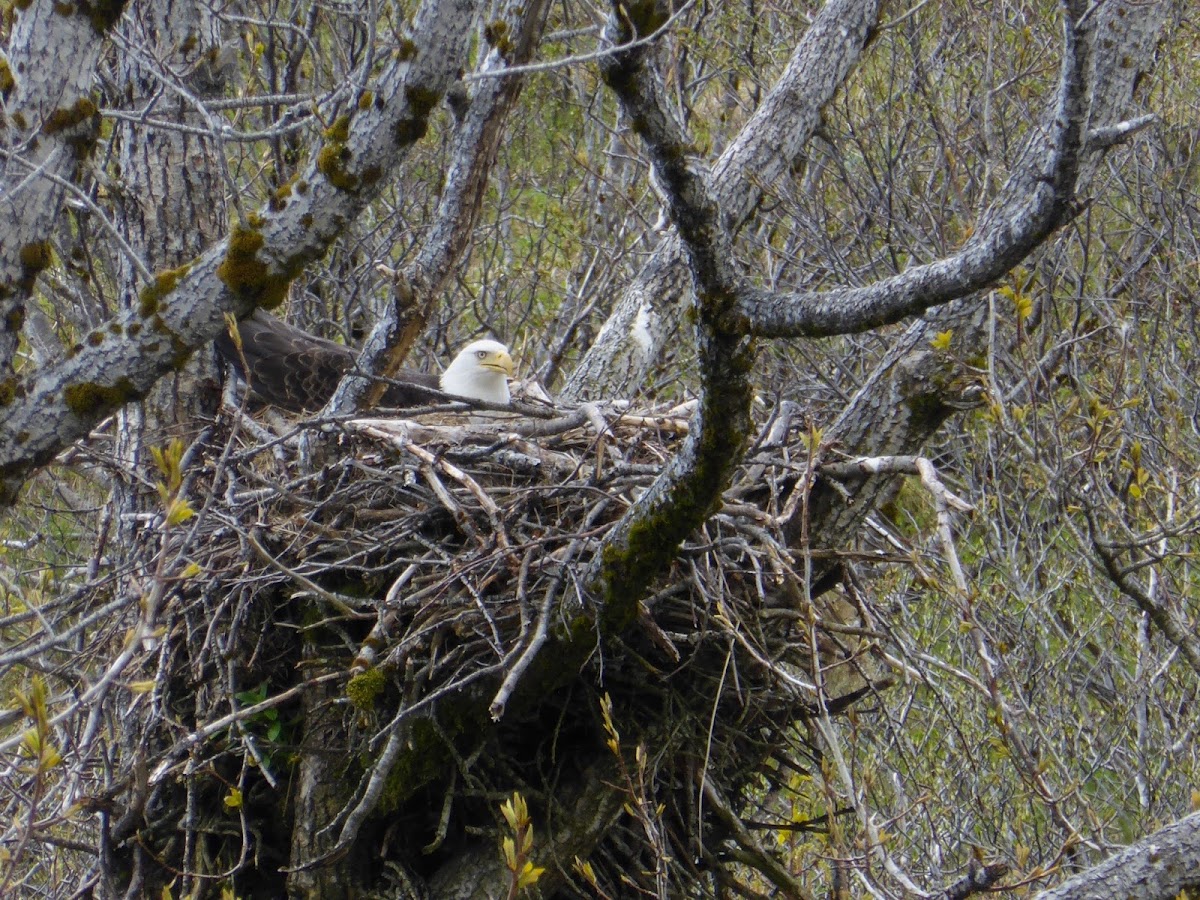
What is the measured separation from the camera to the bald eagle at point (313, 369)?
6.13 meters

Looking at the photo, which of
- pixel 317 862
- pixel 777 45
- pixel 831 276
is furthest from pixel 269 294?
pixel 777 45

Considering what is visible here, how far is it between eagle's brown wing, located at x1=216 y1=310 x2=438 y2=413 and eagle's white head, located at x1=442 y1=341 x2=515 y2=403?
0.90 feet

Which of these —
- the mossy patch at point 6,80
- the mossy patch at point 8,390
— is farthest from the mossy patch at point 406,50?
the mossy patch at point 8,390

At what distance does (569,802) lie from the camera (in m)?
4.41

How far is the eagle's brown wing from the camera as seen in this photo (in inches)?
254

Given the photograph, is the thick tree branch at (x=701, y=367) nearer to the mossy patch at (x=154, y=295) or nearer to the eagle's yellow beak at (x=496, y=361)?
the mossy patch at (x=154, y=295)

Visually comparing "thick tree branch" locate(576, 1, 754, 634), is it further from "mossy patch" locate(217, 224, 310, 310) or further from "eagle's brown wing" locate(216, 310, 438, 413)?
"eagle's brown wing" locate(216, 310, 438, 413)

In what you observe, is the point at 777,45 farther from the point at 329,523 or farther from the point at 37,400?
the point at 37,400

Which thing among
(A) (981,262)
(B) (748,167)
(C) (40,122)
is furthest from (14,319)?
(B) (748,167)

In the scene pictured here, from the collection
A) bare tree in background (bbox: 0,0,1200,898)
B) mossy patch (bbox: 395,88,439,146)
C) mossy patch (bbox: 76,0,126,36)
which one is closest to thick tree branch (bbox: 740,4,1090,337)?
bare tree in background (bbox: 0,0,1200,898)

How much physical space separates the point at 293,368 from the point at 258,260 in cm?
339

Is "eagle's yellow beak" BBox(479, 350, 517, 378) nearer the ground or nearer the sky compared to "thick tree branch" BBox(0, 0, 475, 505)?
nearer the sky

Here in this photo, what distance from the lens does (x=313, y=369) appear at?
6.53m

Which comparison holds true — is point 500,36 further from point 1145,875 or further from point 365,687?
point 1145,875
